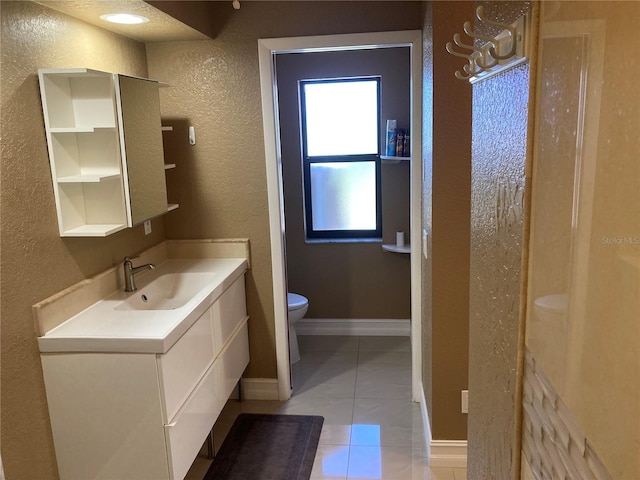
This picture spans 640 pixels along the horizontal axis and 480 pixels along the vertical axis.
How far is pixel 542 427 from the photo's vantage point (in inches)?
33.4

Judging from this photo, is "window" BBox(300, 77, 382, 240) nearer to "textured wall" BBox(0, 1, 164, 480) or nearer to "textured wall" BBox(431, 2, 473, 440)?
"textured wall" BBox(431, 2, 473, 440)

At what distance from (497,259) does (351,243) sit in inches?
118

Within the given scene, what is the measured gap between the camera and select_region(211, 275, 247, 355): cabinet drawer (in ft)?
8.42

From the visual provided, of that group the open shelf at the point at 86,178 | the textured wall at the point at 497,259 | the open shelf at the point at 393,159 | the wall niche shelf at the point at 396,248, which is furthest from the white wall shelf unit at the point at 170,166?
the textured wall at the point at 497,259

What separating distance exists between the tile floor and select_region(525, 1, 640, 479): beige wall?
1.91 metres

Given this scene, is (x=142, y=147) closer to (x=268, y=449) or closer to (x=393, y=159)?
(x=268, y=449)

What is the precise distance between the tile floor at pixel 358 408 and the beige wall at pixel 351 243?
0.28 meters

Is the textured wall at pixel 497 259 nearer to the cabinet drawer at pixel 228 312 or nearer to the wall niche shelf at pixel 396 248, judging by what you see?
the cabinet drawer at pixel 228 312

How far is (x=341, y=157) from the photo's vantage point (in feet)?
13.3

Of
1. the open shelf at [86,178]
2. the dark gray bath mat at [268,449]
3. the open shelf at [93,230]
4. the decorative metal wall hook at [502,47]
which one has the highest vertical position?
the decorative metal wall hook at [502,47]

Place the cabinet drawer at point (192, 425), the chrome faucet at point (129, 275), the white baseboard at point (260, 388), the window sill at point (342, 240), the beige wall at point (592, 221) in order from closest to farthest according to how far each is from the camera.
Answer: the beige wall at point (592, 221) → the cabinet drawer at point (192, 425) → the chrome faucet at point (129, 275) → the white baseboard at point (260, 388) → the window sill at point (342, 240)

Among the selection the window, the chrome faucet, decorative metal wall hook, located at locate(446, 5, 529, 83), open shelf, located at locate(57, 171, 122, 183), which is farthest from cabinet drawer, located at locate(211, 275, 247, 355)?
decorative metal wall hook, located at locate(446, 5, 529, 83)

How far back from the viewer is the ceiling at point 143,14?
200 cm

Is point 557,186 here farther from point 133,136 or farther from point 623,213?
point 133,136
